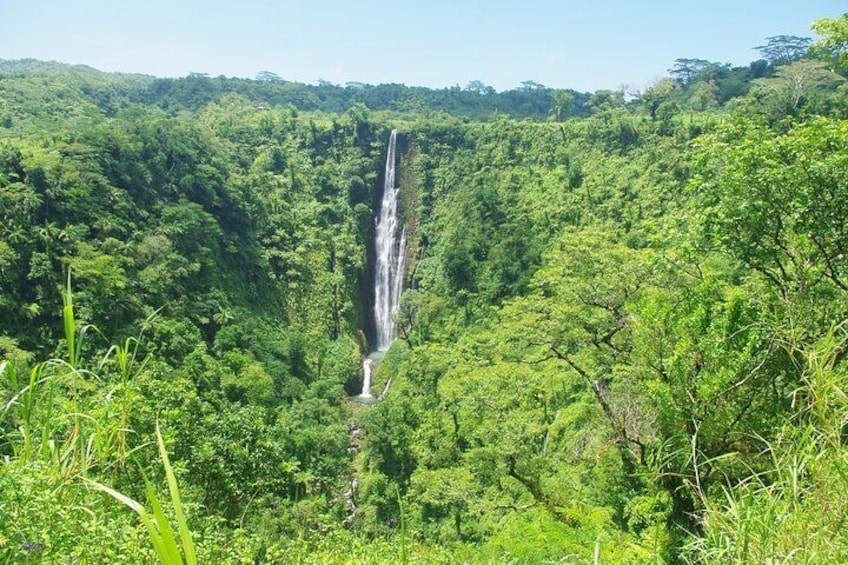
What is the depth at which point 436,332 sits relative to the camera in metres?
30.2

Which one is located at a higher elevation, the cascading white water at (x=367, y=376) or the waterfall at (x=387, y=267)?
the waterfall at (x=387, y=267)

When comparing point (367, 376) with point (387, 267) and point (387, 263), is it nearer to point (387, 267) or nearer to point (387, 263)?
point (387, 267)

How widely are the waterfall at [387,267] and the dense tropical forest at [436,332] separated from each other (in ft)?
3.15

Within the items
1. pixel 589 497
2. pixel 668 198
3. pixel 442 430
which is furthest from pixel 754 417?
pixel 668 198

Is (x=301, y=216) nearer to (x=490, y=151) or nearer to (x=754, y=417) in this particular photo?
(x=490, y=151)

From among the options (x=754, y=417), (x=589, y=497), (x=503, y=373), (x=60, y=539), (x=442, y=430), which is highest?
(x=60, y=539)

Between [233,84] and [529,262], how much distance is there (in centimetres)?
5054

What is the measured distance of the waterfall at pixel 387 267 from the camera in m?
37.3

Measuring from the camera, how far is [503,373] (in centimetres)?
1191

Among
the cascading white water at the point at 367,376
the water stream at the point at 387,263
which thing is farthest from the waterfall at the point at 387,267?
the cascading white water at the point at 367,376

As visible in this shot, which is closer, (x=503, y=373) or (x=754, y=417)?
(x=754, y=417)

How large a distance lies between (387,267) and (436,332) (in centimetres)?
1032

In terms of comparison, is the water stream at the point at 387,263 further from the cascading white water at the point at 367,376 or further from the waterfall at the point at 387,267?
the cascading white water at the point at 367,376

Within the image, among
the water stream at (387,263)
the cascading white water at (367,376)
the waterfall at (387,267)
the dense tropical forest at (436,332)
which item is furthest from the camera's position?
the waterfall at (387,267)
